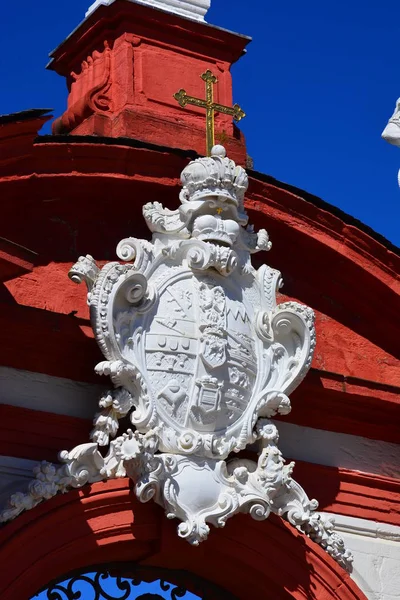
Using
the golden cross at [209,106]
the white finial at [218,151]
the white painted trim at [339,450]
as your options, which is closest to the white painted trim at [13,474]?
the white painted trim at [339,450]

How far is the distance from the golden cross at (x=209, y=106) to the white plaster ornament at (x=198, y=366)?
1.16 feet

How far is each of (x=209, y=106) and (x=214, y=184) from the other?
0.67m

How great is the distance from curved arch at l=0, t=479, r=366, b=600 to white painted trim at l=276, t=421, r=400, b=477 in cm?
51

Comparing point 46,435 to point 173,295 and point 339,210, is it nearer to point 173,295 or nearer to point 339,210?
point 173,295

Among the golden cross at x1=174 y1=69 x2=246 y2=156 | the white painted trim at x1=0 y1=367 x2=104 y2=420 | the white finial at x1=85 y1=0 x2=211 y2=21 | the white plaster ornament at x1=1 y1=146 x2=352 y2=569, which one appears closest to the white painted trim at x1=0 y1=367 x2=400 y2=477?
the white painted trim at x1=0 y1=367 x2=104 y2=420

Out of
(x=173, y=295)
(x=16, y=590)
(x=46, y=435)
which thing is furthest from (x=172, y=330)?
(x=16, y=590)

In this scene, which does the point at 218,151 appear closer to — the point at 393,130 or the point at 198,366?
the point at 198,366

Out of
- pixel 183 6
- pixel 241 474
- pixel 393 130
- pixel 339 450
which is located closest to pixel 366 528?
pixel 339 450

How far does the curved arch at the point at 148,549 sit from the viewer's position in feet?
27.3

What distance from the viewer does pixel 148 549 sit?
874 cm

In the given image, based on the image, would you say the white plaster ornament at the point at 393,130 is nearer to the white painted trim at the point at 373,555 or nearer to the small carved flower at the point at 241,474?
the white painted trim at the point at 373,555

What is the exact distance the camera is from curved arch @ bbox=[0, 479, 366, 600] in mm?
8320

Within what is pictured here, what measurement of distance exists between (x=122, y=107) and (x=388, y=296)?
5.58 ft

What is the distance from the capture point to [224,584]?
913 cm
